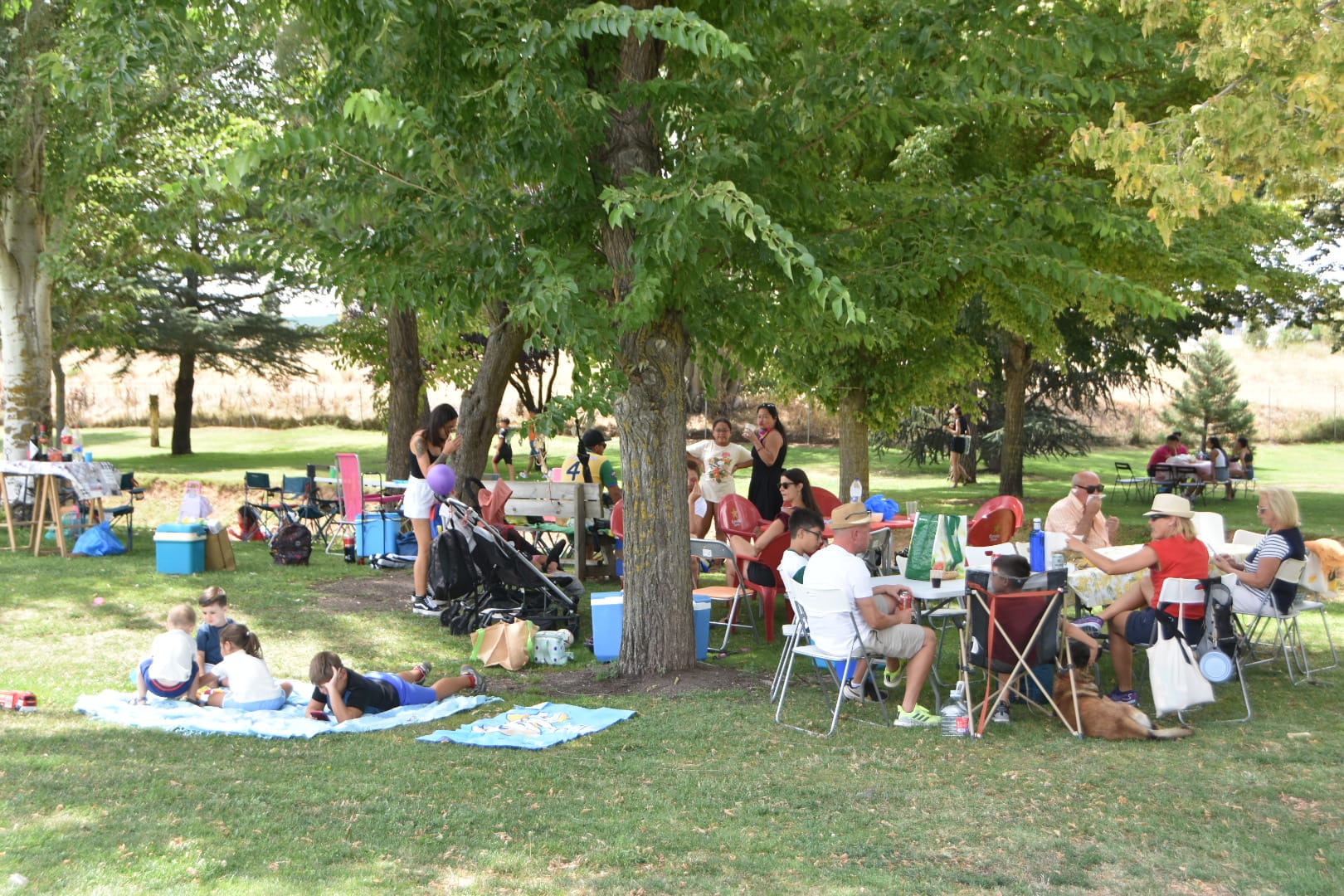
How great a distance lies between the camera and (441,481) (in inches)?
380

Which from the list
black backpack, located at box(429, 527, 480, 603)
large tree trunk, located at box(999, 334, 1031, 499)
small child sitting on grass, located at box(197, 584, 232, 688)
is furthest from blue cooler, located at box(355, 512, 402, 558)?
large tree trunk, located at box(999, 334, 1031, 499)

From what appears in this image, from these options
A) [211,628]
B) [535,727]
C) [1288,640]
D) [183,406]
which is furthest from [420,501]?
[183,406]

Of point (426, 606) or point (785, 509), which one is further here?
point (426, 606)

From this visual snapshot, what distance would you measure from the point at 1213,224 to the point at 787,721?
366 inches

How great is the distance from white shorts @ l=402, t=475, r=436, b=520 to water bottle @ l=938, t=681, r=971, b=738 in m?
5.25

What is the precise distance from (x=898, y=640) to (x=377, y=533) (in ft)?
26.7

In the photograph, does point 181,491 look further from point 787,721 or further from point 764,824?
point 764,824

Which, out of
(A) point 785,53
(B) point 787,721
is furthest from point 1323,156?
(B) point 787,721

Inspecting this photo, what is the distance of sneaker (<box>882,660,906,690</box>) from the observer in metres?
7.52

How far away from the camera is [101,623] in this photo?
964cm

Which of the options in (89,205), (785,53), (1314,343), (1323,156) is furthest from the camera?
(1314,343)

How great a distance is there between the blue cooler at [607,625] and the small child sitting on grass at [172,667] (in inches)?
105

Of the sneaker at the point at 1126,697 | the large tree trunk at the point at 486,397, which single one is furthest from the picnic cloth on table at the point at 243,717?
the large tree trunk at the point at 486,397

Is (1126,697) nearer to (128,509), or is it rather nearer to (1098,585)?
(1098,585)
